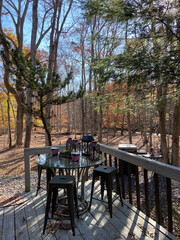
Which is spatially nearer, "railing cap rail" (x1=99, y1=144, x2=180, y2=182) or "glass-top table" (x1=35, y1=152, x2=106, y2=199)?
"railing cap rail" (x1=99, y1=144, x2=180, y2=182)

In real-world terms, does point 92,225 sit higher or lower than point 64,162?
lower

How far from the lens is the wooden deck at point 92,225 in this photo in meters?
1.72

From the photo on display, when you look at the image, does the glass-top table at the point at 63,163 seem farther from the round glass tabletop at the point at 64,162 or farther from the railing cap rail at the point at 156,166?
the railing cap rail at the point at 156,166

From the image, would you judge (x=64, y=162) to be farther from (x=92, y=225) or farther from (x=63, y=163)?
(x=92, y=225)

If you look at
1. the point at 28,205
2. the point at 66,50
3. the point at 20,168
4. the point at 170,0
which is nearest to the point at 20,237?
the point at 28,205

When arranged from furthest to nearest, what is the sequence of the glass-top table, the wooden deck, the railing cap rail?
the glass-top table < the wooden deck < the railing cap rail

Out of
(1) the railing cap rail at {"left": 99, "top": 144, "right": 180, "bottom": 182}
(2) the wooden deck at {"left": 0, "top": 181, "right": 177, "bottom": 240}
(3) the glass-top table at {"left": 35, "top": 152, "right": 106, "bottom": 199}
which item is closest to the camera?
(1) the railing cap rail at {"left": 99, "top": 144, "right": 180, "bottom": 182}

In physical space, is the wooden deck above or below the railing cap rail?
below

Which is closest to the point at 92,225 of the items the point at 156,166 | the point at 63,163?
the point at 63,163

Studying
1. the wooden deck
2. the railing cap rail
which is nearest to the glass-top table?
the railing cap rail

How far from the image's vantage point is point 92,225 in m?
1.91

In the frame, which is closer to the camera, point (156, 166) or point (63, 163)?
point (156, 166)

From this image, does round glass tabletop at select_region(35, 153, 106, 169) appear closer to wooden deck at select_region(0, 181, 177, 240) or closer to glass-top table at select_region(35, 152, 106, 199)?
glass-top table at select_region(35, 152, 106, 199)

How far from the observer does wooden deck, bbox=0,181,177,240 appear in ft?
5.64
